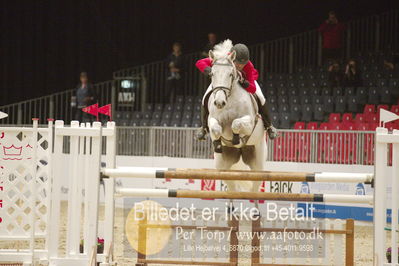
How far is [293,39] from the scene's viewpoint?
13.9m

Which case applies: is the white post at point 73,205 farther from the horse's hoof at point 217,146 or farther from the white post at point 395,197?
the white post at point 395,197

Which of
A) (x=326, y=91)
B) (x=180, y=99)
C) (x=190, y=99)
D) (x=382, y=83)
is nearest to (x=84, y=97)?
(x=180, y=99)

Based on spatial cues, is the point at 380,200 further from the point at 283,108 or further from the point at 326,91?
the point at 326,91

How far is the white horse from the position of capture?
5.41 metres

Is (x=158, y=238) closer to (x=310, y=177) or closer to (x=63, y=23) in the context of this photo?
(x=310, y=177)

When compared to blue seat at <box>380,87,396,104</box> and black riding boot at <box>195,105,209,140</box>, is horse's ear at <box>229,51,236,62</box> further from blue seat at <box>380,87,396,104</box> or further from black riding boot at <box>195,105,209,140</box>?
blue seat at <box>380,87,396,104</box>

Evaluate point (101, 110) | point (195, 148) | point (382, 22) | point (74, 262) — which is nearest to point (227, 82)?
point (101, 110)

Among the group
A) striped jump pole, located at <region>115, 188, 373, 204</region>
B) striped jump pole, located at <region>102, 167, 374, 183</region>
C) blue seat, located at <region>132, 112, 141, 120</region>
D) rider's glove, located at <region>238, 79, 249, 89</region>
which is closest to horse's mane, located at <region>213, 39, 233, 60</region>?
rider's glove, located at <region>238, 79, 249, 89</region>

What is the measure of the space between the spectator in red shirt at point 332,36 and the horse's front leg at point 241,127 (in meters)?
7.15

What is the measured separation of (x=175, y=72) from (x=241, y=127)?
726 cm

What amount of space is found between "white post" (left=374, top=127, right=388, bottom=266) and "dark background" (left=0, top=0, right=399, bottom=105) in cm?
975

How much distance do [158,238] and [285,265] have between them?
107 centimetres

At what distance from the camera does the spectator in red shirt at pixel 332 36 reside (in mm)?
12164

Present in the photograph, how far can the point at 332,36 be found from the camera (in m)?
12.3
